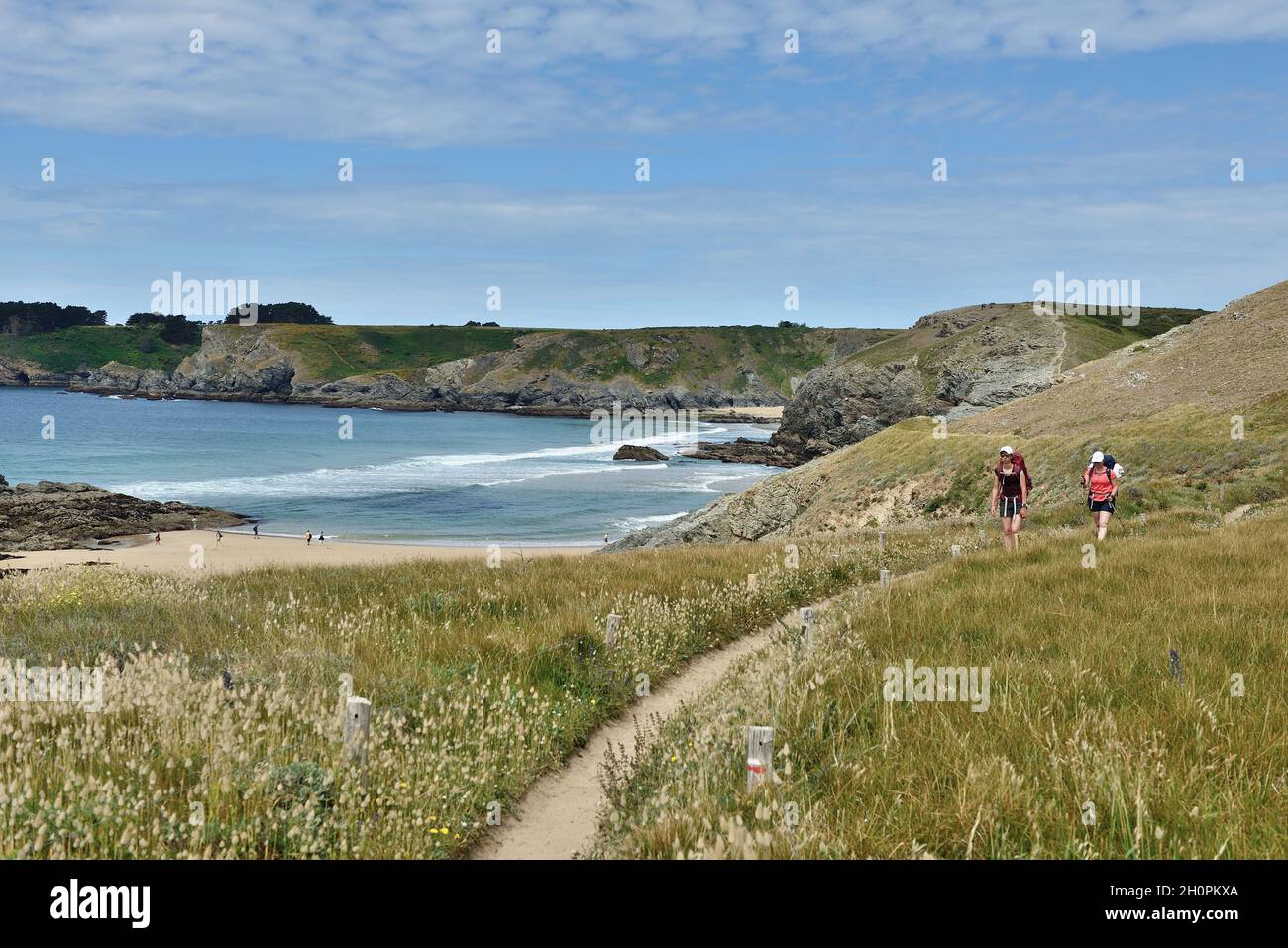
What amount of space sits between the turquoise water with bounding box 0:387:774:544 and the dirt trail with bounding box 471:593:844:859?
128ft

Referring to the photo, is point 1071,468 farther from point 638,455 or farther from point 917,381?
point 917,381

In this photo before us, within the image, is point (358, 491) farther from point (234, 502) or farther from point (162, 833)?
point (162, 833)

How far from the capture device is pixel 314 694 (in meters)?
7.42

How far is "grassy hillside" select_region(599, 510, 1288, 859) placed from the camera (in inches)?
180

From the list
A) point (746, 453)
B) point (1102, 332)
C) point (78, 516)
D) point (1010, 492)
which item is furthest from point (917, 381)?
point (1010, 492)

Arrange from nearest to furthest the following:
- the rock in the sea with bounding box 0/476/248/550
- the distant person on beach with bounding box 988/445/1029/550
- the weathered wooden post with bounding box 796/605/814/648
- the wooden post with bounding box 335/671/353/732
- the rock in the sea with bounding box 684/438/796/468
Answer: the wooden post with bounding box 335/671/353/732 → the weathered wooden post with bounding box 796/605/814/648 → the distant person on beach with bounding box 988/445/1029/550 → the rock in the sea with bounding box 0/476/248/550 → the rock in the sea with bounding box 684/438/796/468

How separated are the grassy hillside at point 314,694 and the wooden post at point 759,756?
7.13 feet

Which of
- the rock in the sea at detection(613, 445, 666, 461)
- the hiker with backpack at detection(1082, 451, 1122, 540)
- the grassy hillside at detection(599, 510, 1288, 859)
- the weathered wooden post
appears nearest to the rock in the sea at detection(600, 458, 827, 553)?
the hiker with backpack at detection(1082, 451, 1122, 540)

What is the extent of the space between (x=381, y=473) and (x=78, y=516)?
3348 cm

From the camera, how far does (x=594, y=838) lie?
600 cm

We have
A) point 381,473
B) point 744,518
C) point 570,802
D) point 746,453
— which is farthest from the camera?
point 746,453

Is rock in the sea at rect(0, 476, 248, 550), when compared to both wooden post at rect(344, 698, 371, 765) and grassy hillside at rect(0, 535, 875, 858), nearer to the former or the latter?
grassy hillside at rect(0, 535, 875, 858)
